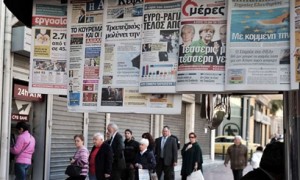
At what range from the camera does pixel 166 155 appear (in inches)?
517

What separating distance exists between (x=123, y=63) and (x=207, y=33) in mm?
730

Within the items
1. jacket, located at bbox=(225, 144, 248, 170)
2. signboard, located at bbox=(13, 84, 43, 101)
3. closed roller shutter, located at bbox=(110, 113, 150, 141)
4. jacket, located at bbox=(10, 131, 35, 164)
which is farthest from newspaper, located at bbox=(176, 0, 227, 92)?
closed roller shutter, located at bbox=(110, 113, 150, 141)

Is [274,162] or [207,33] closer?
[274,162]

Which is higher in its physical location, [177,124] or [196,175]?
[177,124]

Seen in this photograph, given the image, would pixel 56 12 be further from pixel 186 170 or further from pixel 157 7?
pixel 186 170

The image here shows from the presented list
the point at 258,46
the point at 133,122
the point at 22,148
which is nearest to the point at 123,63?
the point at 258,46

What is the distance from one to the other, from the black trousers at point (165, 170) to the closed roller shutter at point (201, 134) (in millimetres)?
13161

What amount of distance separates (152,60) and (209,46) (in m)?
0.46

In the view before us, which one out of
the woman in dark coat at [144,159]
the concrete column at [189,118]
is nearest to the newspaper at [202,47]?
the woman in dark coat at [144,159]

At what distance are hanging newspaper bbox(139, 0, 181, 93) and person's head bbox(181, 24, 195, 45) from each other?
65 mm

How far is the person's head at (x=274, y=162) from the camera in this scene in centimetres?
326

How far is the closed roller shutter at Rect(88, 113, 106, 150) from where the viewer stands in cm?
1491

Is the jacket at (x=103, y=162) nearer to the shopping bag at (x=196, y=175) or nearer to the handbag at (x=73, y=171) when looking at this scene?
the handbag at (x=73, y=171)

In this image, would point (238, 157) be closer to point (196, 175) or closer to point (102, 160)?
point (196, 175)
